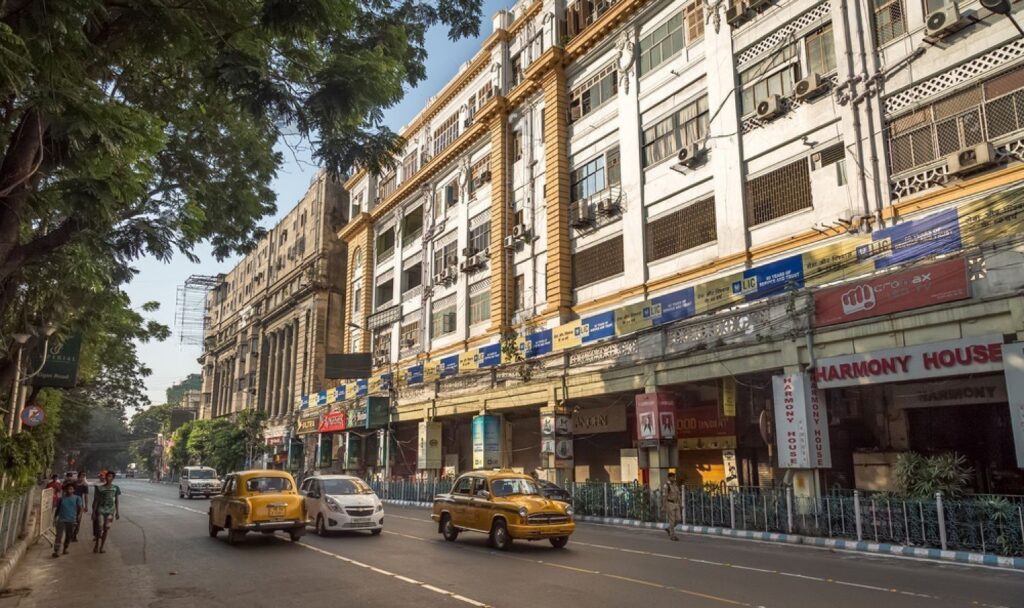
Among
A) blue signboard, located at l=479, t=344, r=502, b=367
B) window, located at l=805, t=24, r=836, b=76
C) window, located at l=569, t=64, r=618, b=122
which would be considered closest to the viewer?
window, located at l=805, t=24, r=836, b=76

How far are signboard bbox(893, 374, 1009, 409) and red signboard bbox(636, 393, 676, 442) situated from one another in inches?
256

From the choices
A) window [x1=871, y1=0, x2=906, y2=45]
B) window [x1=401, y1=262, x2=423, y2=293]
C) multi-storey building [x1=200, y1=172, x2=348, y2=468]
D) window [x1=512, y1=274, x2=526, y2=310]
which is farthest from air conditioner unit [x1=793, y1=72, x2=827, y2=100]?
multi-storey building [x1=200, y1=172, x2=348, y2=468]

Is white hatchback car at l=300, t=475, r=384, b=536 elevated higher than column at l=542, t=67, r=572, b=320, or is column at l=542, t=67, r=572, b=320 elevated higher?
column at l=542, t=67, r=572, b=320

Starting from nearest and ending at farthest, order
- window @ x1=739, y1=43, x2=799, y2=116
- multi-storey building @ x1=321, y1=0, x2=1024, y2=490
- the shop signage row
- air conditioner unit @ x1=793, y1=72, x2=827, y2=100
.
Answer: the shop signage row
multi-storey building @ x1=321, y1=0, x2=1024, y2=490
air conditioner unit @ x1=793, y1=72, x2=827, y2=100
window @ x1=739, y1=43, x2=799, y2=116

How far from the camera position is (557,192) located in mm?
31078

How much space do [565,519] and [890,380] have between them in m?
8.59

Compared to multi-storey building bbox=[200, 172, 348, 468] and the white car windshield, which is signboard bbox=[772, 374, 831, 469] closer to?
the white car windshield

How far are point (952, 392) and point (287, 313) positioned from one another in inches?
2425

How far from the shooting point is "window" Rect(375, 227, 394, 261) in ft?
161

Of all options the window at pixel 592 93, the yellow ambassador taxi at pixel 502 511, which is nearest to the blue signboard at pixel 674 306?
the yellow ambassador taxi at pixel 502 511

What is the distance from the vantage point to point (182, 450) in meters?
88.9

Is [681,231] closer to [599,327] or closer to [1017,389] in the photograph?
[599,327]

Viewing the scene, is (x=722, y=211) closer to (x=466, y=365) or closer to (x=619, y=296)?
(x=619, y=296)

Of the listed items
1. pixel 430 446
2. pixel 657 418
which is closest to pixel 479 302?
pixel 430 446
